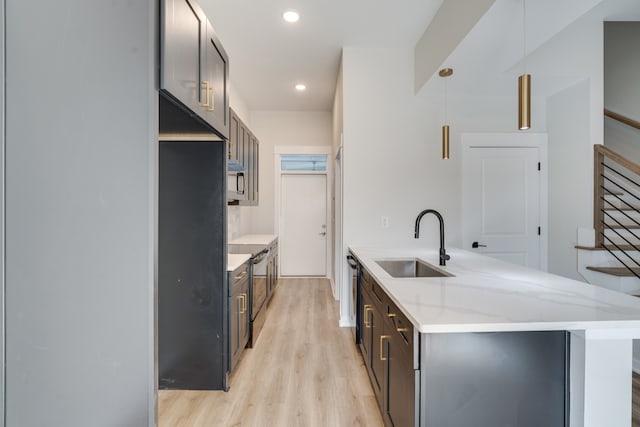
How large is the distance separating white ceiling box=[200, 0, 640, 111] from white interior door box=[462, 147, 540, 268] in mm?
712

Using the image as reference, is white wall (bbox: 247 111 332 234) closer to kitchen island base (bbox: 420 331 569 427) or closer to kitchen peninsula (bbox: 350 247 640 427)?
kitchen peninsula (bbox: 350 247 640 427)

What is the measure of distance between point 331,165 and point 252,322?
3.36m

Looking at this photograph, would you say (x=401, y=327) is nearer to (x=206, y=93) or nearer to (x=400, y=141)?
(x=206, y=93)

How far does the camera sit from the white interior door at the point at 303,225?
5.58m

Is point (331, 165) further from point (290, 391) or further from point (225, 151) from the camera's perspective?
point (290, 391)

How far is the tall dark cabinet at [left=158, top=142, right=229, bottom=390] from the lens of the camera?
6.65ft

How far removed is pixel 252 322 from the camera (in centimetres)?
282

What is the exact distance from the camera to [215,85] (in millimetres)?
1852

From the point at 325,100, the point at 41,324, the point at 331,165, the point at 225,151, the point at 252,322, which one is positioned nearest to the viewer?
the point at 41,324

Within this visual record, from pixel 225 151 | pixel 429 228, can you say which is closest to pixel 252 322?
pixel 225 151

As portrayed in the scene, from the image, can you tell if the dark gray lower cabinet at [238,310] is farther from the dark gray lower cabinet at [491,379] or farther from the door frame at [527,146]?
the door frame at [527,146]

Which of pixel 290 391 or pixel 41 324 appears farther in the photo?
pixel 290 391

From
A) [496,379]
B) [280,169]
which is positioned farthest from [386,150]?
[280,169]

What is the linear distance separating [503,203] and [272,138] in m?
3.75
